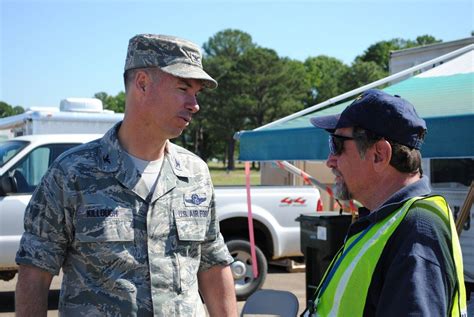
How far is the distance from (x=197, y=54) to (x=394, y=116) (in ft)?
3.35

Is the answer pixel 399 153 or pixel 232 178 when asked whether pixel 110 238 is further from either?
pixel 232 178

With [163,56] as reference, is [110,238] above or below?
below

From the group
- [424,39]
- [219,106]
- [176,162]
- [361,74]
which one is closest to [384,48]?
[424,39]

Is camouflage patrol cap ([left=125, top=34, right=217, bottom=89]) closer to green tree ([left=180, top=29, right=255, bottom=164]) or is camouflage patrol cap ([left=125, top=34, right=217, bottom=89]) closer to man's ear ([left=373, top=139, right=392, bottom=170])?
man's ear ([left=373, top=139, right=392, bottom=170])

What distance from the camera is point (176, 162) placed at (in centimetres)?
268

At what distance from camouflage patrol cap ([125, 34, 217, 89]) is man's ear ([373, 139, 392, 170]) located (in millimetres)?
868

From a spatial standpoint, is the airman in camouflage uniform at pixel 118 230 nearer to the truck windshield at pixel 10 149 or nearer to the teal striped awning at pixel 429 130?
the teal striped awning at pixel 429 130

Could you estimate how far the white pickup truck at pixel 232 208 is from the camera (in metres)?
7.26

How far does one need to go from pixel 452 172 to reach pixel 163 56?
16.7ft

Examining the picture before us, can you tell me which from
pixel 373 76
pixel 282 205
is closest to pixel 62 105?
pixel 282 205

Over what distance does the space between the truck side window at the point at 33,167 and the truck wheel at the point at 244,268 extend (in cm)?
244

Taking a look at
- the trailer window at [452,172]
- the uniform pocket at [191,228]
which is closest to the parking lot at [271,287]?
the trailer window at [452,172]

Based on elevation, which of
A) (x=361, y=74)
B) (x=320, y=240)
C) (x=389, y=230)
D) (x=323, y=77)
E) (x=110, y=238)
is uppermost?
(x=323, y=77)

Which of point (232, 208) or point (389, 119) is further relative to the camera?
point (232, 208)
